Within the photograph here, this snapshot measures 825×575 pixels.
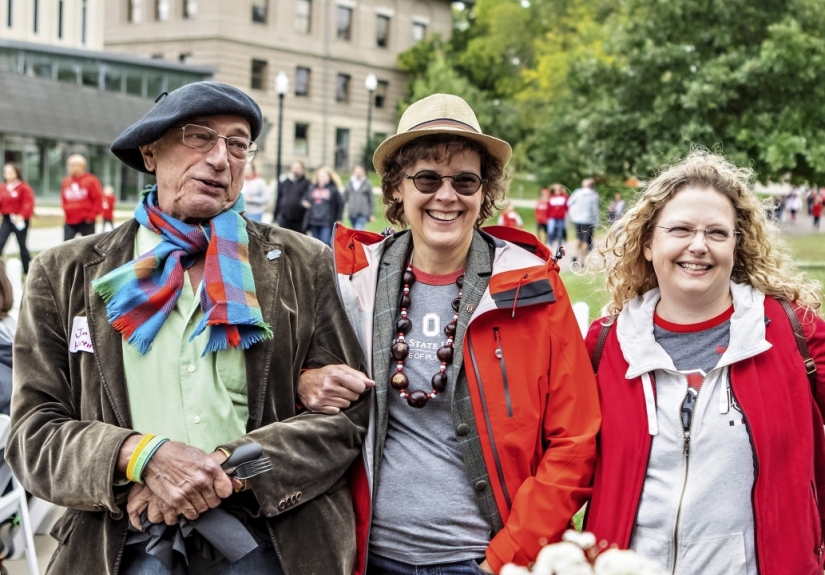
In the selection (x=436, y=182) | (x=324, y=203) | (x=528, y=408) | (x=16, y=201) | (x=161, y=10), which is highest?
(x=161, y=10)

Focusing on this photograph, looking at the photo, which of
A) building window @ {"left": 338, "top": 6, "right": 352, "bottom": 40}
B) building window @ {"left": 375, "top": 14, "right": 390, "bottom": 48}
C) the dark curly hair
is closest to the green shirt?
the dark curly hair

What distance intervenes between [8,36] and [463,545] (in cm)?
4328

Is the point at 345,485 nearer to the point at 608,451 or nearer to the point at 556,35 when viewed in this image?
the point at 608,451

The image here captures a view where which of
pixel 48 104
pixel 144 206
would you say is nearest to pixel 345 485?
pixel 144 206

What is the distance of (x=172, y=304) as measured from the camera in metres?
2.62

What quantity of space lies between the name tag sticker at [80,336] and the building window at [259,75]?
160 feet

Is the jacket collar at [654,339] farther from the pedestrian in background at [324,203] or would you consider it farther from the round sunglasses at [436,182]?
the pedestrian in background at [324,203]

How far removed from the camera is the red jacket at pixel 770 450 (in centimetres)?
250

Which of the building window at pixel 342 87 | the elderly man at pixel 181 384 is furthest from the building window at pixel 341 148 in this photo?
the elderly man at pixel 181 384

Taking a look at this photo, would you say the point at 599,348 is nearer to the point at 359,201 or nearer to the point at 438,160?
the point at 438,160

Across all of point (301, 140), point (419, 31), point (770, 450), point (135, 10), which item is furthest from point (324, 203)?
point (419, 31)

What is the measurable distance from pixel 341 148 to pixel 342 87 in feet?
13.2

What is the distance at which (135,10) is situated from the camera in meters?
50.1

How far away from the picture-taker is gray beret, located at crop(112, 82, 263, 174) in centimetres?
262
